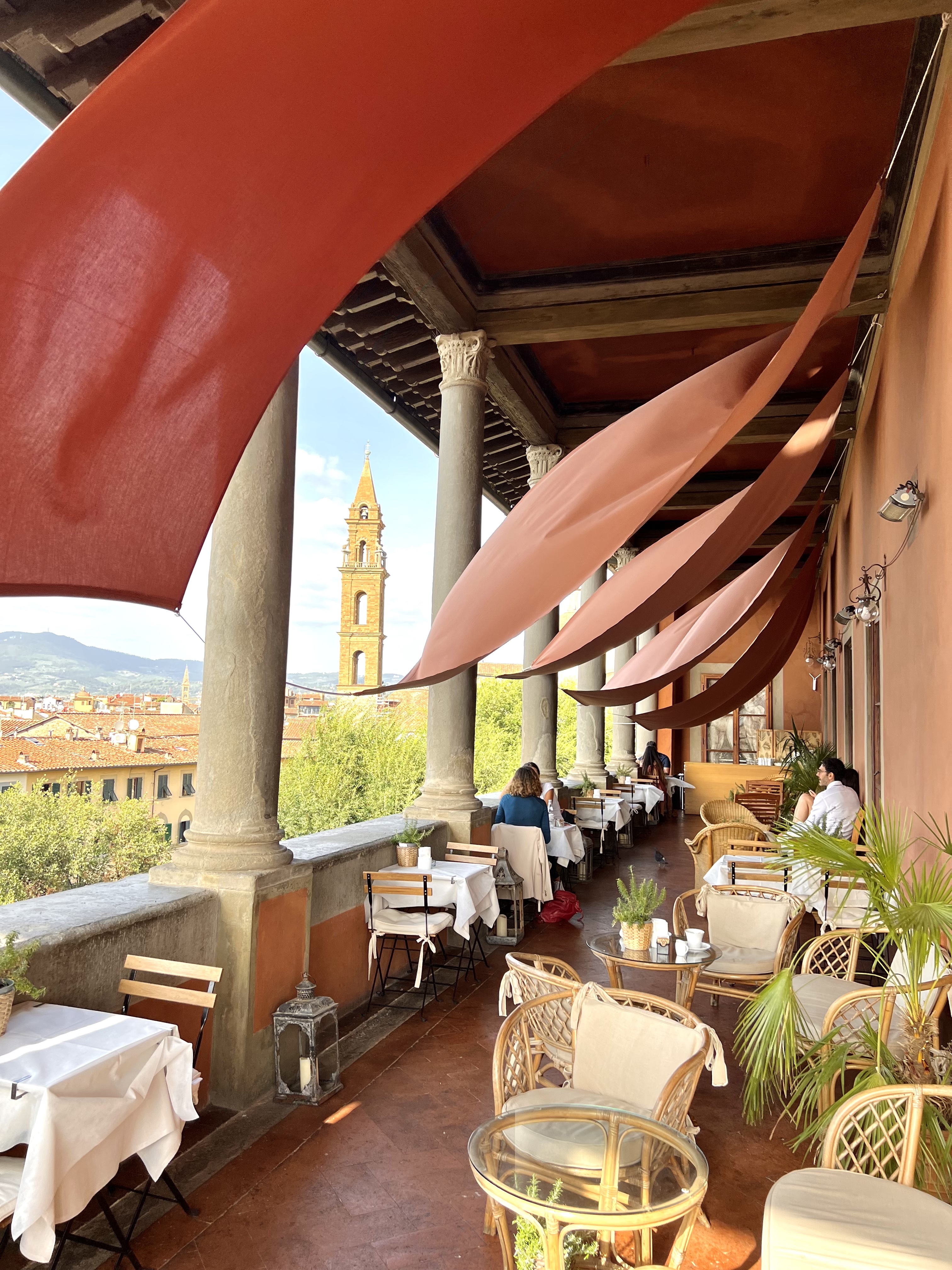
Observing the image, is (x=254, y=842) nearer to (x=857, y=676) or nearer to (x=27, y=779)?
(x=857, y=676)

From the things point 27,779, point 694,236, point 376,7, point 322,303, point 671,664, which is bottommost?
point 27,779

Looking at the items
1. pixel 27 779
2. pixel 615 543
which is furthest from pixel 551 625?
pixel 27 779

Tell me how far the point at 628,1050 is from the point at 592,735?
8.23 metres

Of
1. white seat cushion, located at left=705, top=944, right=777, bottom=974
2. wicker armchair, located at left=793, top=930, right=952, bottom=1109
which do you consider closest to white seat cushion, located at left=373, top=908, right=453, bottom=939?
white seat cushion, located at left=705, top=944, right=777, bottom=974

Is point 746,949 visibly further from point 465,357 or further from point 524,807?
point 465,357

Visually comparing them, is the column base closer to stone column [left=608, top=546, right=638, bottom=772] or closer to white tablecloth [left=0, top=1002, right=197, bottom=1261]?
white tablecloth [left=0, top=1002, right=197, bottom=1261]

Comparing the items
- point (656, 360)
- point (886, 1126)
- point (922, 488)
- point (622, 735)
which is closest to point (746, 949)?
point (886, 1126)

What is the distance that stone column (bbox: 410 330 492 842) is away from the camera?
18.4 ft

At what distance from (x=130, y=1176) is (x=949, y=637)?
3128mm

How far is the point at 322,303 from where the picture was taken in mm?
1542

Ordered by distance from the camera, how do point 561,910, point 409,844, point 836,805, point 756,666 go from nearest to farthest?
point 409,844, point 756,666, point 836,805, point 561,910

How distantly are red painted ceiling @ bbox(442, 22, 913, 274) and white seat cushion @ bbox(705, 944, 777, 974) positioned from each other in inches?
145

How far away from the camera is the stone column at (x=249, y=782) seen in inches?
126

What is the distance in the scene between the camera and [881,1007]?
2742 mm
